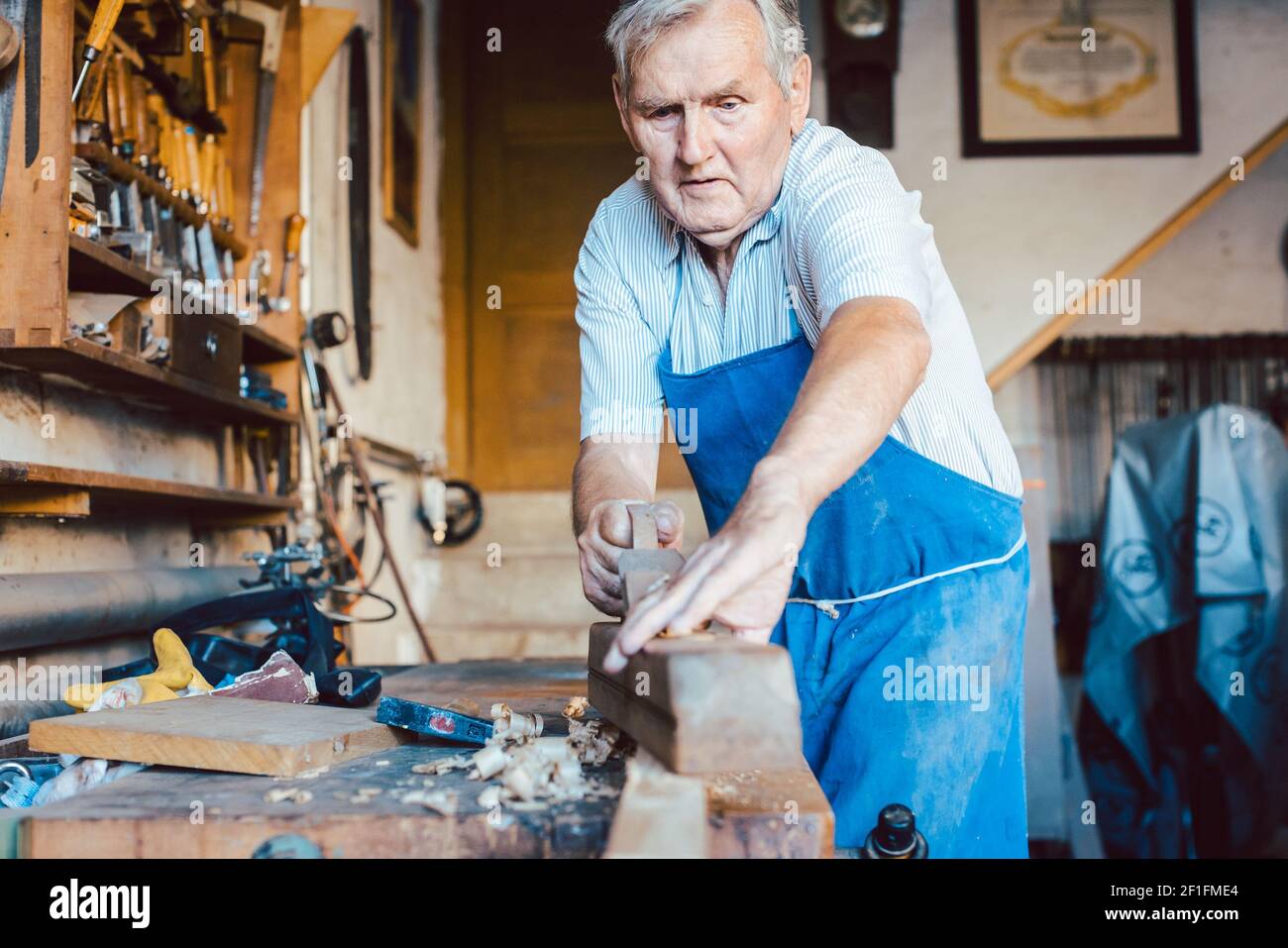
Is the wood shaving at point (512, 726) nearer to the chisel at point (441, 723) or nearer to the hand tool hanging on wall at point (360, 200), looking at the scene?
the chisel at point (441, 723)

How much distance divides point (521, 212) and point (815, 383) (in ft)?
14.8

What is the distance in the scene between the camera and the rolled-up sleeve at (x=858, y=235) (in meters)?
1.25

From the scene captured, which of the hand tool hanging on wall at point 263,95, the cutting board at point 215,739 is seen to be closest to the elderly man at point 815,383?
the cutting board at point 215,739

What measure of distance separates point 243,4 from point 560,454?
2.88m

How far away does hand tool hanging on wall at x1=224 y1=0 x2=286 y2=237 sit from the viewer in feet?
9.26

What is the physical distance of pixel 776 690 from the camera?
0.82 metres

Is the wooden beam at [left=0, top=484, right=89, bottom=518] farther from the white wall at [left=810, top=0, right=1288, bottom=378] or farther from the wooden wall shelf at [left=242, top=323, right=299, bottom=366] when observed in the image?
the white wall at [left=810, top=0, right=1288, bottom=378]

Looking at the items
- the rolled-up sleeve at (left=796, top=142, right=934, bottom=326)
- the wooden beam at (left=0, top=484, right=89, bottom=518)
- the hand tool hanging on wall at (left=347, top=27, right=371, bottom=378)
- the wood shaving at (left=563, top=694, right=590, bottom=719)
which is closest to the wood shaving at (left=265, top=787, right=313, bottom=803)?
the wood shaving at (left=563, top=694, right=590, bottom=719)

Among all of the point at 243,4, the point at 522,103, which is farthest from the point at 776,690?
the point at 522,103

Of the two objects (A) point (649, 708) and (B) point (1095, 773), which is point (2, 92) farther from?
(B) point (1095, 773)

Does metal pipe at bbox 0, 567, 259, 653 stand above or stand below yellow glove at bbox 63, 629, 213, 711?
above

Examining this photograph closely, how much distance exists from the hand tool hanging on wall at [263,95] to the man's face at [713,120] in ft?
5.57

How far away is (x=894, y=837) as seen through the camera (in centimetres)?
105

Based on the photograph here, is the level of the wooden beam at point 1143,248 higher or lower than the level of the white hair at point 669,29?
higher
